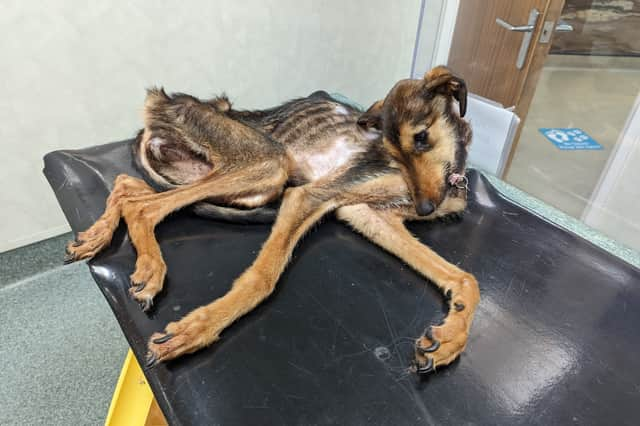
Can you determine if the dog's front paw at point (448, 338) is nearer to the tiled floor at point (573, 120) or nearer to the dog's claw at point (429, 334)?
the dog's claw at point (429, 334)

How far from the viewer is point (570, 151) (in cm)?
353

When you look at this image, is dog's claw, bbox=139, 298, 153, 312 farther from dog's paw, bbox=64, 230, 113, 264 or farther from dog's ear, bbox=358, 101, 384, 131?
dog's ear, bbox=358, 101, 384, 131

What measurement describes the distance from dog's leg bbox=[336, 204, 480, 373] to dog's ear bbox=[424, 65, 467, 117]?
0.48 meters

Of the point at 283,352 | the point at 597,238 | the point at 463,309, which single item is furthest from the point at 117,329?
the point at 597,238

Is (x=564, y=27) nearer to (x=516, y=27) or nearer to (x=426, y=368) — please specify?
(x=516, y=27)

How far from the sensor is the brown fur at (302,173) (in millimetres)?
1357

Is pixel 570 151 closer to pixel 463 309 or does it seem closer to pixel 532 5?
pixel 532 5

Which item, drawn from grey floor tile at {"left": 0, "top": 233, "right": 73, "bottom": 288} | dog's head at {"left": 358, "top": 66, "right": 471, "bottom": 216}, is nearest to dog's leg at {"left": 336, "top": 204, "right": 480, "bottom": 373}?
dog's head at {"left": 358, "top": 66, "right": 471, "bottom": 216}

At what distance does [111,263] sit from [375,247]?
856 mm

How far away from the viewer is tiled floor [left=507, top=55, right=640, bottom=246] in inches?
121

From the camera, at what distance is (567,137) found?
3.69 meters

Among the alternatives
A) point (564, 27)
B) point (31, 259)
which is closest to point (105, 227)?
point (31, 259)

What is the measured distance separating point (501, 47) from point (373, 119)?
1.48 metres

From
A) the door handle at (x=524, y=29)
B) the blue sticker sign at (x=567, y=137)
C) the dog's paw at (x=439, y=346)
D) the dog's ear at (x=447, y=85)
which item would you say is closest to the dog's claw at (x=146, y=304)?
the dog's paw at (x=439, y=346)
